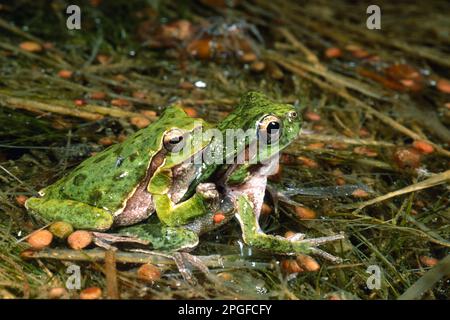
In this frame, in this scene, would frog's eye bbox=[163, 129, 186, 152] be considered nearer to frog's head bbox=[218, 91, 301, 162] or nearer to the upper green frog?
the upper green frog

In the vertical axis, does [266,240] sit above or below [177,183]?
below

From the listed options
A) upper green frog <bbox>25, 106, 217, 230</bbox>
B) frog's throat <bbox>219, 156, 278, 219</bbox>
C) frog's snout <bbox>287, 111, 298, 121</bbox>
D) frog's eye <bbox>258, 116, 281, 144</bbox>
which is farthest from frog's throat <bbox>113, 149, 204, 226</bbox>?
frog's snout <bbox>287, 111, 298, 121</bbox>

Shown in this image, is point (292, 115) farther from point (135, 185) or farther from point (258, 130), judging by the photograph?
point (135, 185)

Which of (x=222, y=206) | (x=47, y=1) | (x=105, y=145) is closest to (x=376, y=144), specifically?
(x=222, y=206)

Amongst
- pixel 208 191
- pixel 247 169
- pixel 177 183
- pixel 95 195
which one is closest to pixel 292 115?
pixel 247 169

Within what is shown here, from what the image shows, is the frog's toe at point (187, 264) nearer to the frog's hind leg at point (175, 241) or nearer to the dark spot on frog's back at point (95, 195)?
the frog's hind leg at point (175, 241)

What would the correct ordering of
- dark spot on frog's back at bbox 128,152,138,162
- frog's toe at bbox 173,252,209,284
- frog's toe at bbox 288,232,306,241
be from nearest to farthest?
frog's toe at bbox 173,252,209,284 < dark spot on frog's back at bbox 128,152,138,162 < frog's toe at bbox 288,232,306,241

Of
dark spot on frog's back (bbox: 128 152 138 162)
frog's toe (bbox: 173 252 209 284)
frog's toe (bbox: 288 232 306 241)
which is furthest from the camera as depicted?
frog's toe (bbox: 288 232 306 241)
